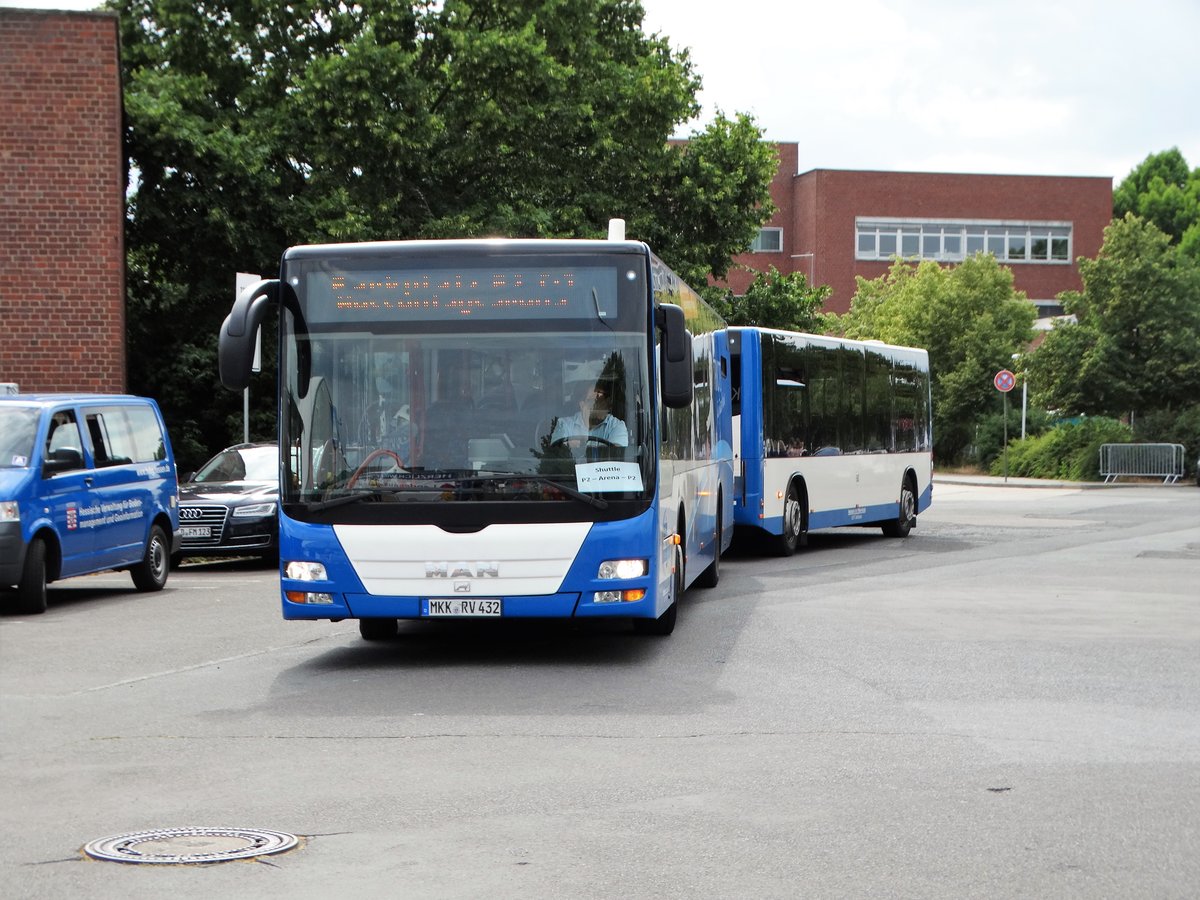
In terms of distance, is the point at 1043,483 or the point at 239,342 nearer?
the point at 239,342

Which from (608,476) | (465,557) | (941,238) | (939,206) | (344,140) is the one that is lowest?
(465,557)

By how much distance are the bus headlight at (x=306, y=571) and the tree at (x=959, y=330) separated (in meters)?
45.4

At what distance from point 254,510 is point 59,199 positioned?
662cm

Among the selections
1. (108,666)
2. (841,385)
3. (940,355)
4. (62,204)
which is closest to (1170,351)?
(940,355)

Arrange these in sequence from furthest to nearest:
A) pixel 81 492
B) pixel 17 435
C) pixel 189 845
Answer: pixel 81 492
pixel 17 435
pixel 189 845

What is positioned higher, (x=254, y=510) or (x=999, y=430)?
(x=999, y=430)

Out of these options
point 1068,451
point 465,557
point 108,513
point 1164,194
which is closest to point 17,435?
point 108,513


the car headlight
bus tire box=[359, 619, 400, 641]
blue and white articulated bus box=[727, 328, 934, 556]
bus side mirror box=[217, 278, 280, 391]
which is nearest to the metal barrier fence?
blue and white articulated bus box=[727, 328, 934, 556]

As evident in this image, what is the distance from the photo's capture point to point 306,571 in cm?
1120

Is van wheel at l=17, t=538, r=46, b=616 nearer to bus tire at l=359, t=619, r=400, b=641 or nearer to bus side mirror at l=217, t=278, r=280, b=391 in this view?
bus tire at l=359, t=619, r=400, b=641

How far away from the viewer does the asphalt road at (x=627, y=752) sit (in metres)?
5.90

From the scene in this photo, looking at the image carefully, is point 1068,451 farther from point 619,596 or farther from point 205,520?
point 619,596

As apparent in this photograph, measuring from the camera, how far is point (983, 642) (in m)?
12.8

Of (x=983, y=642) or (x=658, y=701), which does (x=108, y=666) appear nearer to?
(x=658, y=701)
